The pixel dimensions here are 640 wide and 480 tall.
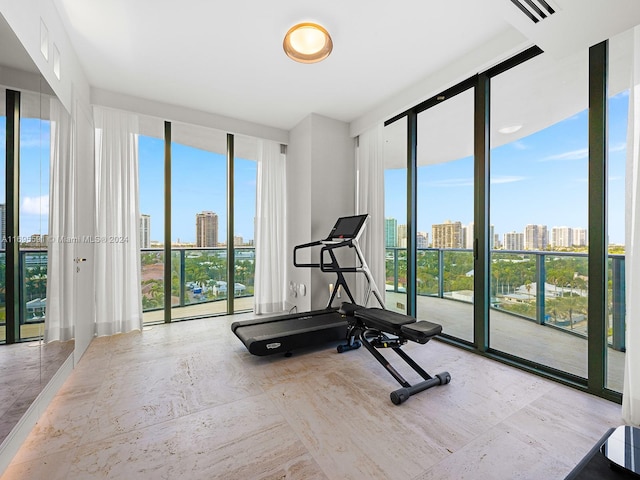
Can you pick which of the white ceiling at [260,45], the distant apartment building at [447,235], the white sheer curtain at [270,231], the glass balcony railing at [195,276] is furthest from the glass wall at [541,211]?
the glass balcony railing at [195,276]

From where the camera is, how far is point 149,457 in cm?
147

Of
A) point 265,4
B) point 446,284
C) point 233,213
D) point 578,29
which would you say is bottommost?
point 446,284

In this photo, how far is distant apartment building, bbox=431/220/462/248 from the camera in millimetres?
3352

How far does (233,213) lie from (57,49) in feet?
8.28

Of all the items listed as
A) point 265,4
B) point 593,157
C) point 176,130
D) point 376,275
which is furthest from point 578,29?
point 176,130

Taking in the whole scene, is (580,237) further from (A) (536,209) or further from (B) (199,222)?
(B) (199,222)

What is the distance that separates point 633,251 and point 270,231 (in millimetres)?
3822

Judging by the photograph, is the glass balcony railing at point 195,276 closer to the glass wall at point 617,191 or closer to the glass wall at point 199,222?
the glass wall at point 199,222

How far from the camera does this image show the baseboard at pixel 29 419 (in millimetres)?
1391

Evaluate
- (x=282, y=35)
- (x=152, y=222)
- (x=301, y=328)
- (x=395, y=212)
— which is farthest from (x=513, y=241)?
(x=152, y=222)

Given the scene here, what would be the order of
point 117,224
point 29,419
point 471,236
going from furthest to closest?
point 117,224 < point 471,236 < point 29,419

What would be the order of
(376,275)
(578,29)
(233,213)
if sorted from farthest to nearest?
(233,213) → (376,275) → (578,29)

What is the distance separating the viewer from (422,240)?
3621 millimetres

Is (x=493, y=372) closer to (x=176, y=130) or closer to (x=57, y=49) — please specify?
(x=57, y=49)
